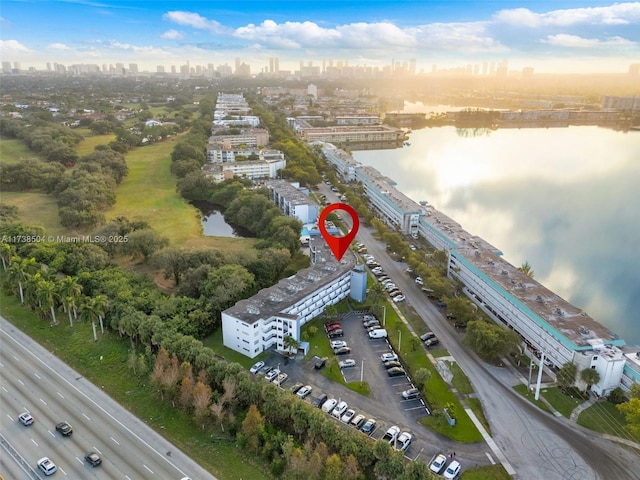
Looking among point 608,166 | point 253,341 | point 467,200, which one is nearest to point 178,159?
point 467,200

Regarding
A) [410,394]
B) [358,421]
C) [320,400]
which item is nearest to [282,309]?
[320,400]

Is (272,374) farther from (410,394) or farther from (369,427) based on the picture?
(410,394)

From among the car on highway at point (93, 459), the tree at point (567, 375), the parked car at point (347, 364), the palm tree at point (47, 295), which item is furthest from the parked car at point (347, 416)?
the palm tree at point (47, 295)

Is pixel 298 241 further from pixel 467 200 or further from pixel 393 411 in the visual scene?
pixel 467 200

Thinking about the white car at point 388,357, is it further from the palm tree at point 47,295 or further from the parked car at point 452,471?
the palm tree at point 47,295

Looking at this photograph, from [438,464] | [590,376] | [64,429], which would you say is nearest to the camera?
[438,464]

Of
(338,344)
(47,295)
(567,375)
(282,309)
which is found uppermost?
(282,309)

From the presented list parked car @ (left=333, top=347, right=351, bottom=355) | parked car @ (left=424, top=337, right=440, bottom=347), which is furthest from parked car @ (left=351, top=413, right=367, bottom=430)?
parked car @ (left=424, top=337, right=440, bottom=347)
